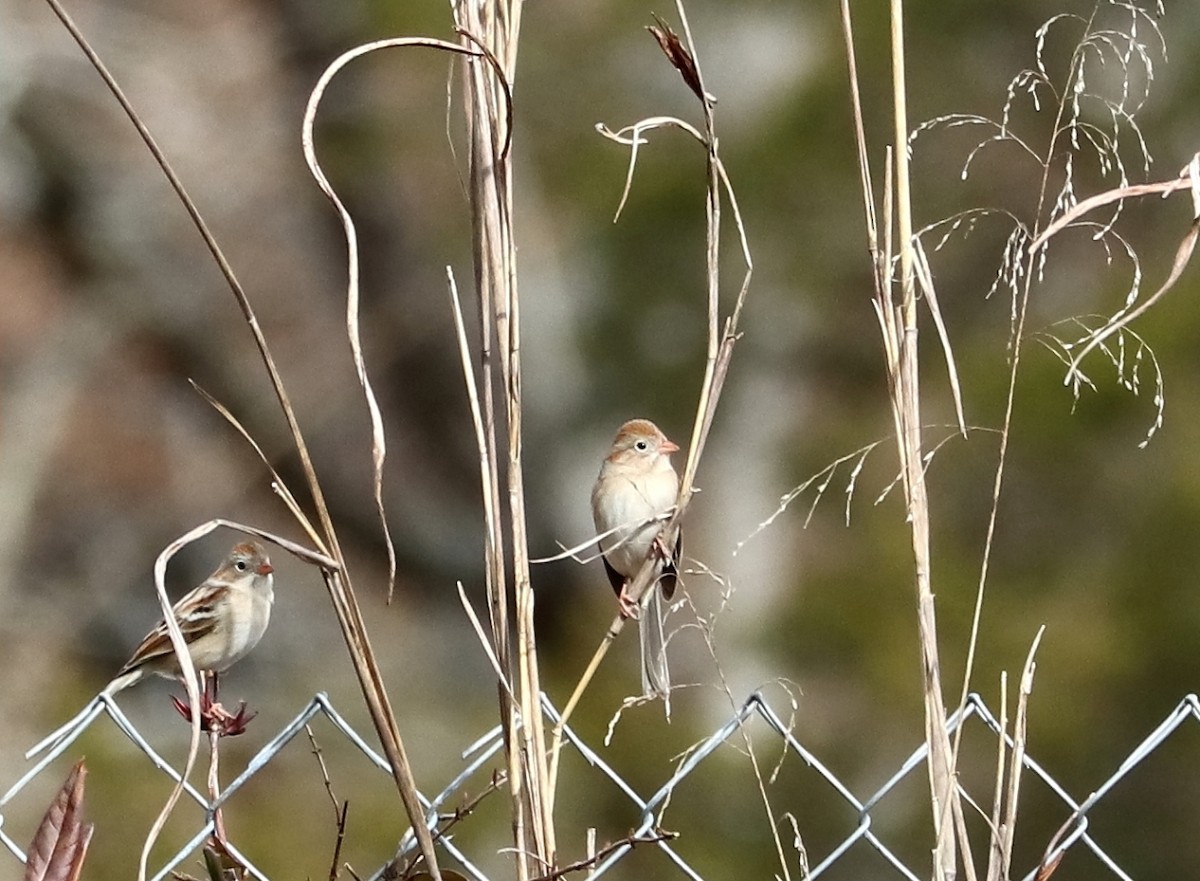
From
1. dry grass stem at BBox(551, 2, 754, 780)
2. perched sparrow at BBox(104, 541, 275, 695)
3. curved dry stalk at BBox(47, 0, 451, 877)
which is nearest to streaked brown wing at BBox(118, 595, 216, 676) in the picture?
perched sparrow at BBox(104, 541, 275, 695)

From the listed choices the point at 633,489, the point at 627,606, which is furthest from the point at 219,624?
the point at 627,606

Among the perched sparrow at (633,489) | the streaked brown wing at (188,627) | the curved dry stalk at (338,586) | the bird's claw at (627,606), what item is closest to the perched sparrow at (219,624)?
the streaked brown wing at (188,627)

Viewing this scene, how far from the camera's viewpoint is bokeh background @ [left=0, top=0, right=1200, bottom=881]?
5125 millimetres

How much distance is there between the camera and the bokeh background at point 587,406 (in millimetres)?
→ 5125

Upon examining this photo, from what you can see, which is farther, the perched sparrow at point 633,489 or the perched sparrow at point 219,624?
the perched sparrow at point 219,624

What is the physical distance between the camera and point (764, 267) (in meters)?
6.15

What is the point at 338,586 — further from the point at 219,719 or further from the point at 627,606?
the point at 219,719

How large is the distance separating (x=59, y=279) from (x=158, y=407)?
80 cm

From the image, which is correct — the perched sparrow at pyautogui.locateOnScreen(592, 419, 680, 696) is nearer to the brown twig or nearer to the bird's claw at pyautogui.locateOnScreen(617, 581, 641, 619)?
the bird's claw at pyautogui.locateOnScreen(617, 581, 641, 619)

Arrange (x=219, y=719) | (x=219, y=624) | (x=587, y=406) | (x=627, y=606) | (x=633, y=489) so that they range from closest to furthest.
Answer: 1. (x=627, y=606)
2. (x=219, y=719)
3. (x=633, y=489)
4. (x=219, y=624)
5. (x=587, y=406)

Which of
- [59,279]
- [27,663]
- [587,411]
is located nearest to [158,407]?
[59,279]

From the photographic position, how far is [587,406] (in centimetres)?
699

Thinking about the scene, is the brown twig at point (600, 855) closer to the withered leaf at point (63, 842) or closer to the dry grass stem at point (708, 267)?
the dry grass stem at point (708, 267)

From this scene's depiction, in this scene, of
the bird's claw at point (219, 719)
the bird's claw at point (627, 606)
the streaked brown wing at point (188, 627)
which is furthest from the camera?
the streaked brown wing at point (188, 627)
